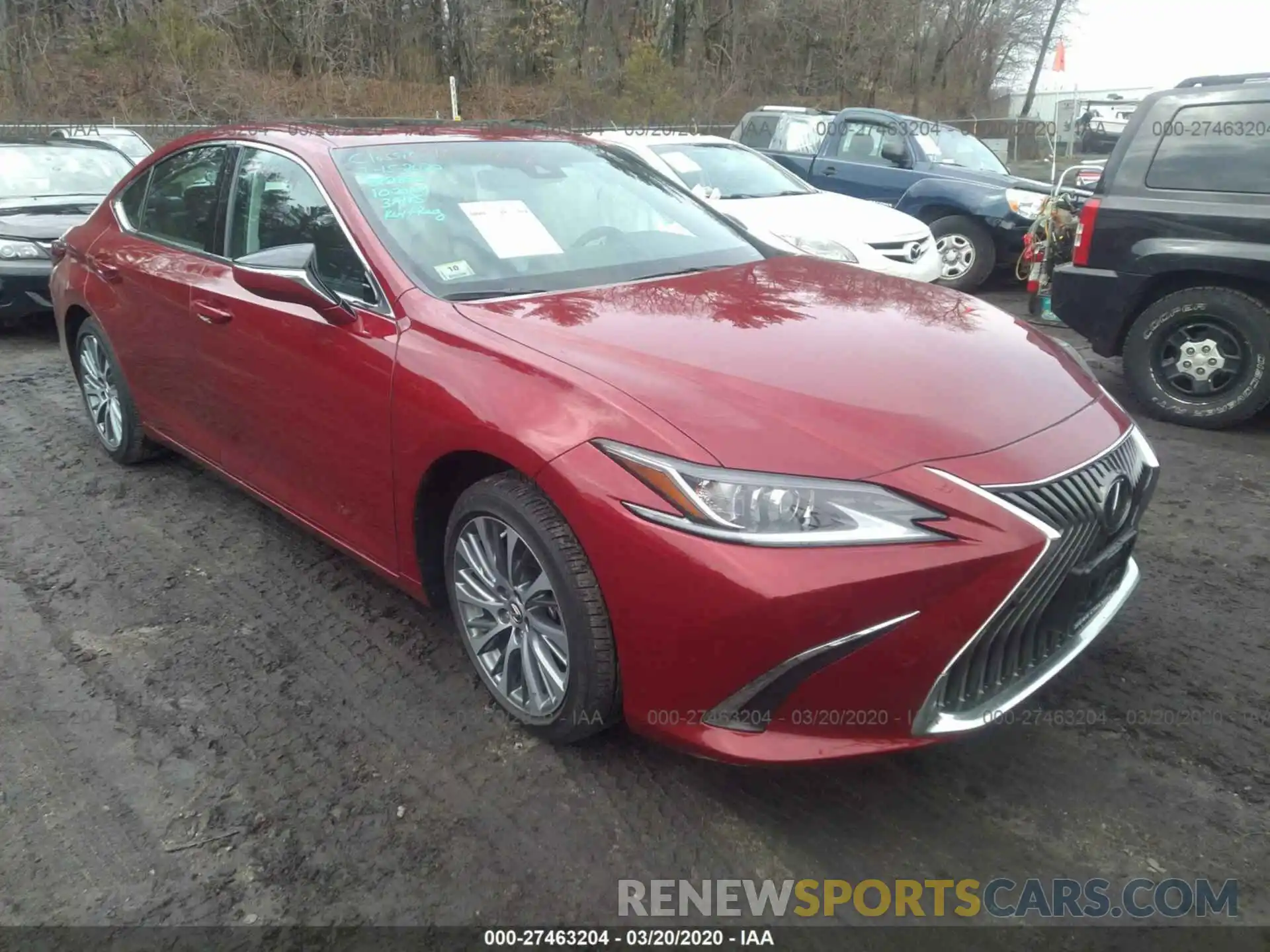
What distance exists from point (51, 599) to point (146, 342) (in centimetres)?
121

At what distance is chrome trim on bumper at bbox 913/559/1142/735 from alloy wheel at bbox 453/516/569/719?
2.98ft

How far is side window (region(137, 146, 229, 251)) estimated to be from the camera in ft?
12.9

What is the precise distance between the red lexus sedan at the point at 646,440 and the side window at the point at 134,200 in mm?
757

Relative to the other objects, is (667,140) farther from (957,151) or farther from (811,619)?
(811,619)

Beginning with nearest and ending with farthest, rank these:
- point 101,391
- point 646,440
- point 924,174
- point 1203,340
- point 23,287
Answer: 1. point 646,440
2. point 101,391
3. point 1203,340
4. point 23,287
5. point 924,174

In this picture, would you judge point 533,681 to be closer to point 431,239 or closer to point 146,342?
point 431,239

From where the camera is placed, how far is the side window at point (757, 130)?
1238cm

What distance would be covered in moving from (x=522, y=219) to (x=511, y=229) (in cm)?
8

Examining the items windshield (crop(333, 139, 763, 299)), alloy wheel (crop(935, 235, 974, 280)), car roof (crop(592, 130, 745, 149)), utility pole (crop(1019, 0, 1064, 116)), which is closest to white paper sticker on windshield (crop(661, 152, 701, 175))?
car roof (crop(592, 130, 745, 149))

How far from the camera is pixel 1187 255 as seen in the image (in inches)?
208

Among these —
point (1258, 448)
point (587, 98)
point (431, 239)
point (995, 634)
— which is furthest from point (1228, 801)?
point (587, 98)

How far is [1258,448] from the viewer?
5184 millimetres

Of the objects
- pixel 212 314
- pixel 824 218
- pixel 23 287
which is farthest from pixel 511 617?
pixel 23 287

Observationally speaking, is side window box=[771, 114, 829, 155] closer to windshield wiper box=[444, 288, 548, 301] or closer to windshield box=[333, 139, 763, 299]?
windshield box=[333, 139, 763, 299]
